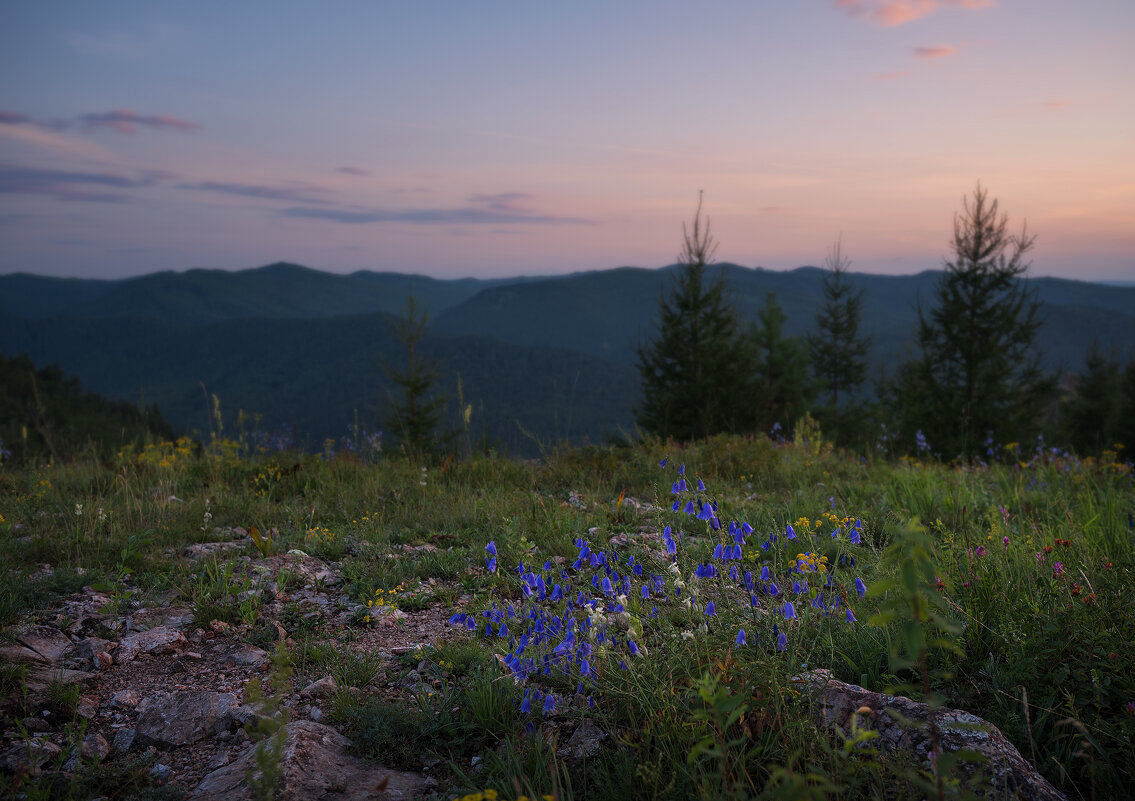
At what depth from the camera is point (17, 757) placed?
7.33ft

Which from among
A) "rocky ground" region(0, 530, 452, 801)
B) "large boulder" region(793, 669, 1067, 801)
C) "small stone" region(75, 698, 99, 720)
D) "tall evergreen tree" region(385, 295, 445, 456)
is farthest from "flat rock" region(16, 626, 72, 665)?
"tall evergreen tree" region(385, 295, 445, 456)

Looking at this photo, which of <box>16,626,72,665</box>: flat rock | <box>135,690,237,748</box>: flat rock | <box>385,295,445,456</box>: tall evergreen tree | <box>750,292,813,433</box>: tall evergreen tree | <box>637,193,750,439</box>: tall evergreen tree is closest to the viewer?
<box>135,690,237,748</box>: flat rock

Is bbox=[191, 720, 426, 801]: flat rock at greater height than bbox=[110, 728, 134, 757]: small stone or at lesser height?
greater

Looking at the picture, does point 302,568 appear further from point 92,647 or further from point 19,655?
point 19,655

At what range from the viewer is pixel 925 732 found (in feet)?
6.47

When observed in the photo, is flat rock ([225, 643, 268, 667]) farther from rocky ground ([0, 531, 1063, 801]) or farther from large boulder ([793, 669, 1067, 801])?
large boulder ([793, 669, 1067, 801])

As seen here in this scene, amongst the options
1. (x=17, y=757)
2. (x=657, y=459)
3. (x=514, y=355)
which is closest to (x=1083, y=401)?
(x=657, y=459)

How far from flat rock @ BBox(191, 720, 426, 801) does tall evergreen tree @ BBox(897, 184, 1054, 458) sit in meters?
21.9

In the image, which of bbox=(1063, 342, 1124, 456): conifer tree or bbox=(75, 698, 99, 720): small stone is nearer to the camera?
bbox=(75, 698, 99, 720): small stone

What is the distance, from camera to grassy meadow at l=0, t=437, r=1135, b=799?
2.00 m

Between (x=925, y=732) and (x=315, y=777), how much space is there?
2.03 m

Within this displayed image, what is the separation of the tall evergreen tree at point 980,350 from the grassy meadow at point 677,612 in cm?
1780

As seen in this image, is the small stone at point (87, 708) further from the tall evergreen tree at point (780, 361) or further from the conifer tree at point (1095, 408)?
the conifer tree at point (1095, 408)

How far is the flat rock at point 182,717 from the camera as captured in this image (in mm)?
2434
